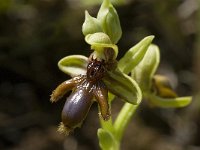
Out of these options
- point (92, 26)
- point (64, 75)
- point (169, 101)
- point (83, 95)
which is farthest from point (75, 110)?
point (64, 75)

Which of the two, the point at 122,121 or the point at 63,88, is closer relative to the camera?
the point at 63,88

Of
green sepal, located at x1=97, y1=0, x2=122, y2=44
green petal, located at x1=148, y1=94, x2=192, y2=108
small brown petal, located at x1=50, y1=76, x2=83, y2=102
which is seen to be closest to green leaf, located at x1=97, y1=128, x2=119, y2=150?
small brown petal, located at x1=50, y1=76, x2=83, y2=102

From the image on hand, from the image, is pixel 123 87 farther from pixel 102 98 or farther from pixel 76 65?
pixel 76 65

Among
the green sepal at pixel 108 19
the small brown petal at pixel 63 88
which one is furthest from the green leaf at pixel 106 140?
the green sepal at pixel 108 19

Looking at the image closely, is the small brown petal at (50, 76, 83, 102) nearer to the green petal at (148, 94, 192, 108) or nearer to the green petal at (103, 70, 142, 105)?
the green petal at (103, 70, 142, 105)

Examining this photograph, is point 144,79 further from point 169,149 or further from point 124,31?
point 124,31

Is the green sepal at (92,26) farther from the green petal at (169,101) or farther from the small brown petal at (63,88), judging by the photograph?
the green petal at (169,101)
